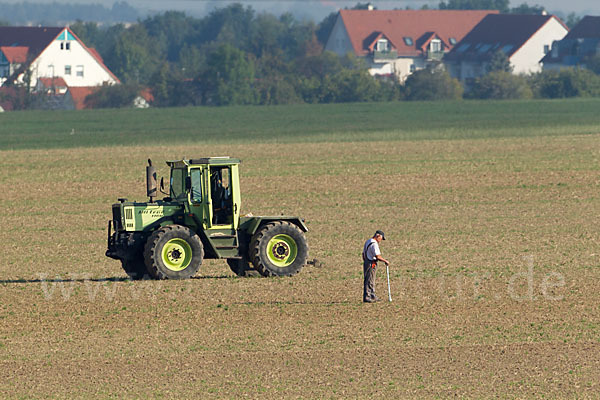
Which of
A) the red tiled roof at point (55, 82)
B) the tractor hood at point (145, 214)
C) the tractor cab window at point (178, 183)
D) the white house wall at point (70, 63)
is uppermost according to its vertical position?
the white house wall at point (70, 63)

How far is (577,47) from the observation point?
13288 cm

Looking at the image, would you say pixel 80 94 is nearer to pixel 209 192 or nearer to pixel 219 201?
pixel 219 201

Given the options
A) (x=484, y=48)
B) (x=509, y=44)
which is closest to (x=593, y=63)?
(x=509, y=44)

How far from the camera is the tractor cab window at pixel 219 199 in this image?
75.9 ft

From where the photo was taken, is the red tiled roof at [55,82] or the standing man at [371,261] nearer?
the standing man at [371,261]

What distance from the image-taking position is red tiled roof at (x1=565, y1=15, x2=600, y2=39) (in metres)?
133

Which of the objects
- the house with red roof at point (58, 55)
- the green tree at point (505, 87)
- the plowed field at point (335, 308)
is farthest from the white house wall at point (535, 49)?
the plowed field at point (335, 308)

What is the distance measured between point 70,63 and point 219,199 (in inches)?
4440

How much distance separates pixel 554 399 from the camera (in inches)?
587

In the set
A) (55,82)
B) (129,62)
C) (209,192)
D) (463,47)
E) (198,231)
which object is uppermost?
(463,47)

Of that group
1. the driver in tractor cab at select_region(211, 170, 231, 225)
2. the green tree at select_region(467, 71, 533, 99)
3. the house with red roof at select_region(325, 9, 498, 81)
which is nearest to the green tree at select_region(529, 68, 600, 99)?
the green tree at select_region(467, 71, 533, 99)

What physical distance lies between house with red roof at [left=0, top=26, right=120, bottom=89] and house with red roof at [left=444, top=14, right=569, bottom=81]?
43.2m

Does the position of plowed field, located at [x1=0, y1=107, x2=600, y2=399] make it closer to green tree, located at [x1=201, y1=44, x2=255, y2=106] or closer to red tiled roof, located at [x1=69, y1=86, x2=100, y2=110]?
red tiled roof, located at [x1=69, y1=86, x2=100, y2=110]

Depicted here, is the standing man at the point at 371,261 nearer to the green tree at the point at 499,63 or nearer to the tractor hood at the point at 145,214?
the tractor hood at the point at 145,214
